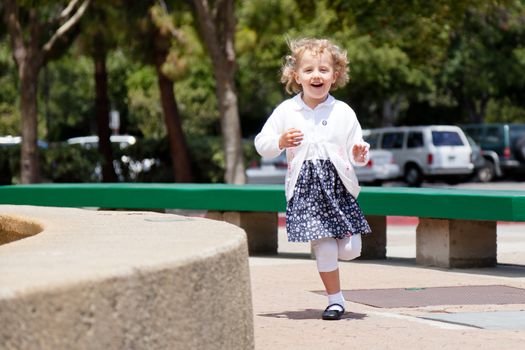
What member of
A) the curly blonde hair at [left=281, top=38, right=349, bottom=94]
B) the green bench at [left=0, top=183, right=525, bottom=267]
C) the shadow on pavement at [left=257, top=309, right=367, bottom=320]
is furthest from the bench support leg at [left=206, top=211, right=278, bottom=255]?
the curly blonde hair at [left=281, top=38, right=349, bottom=94]

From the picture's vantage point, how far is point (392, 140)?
1487 inches

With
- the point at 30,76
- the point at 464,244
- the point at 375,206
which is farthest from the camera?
the point at 30,76

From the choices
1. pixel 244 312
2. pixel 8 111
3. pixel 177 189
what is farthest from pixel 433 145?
pixel 8 111

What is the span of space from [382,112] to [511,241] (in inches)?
1473

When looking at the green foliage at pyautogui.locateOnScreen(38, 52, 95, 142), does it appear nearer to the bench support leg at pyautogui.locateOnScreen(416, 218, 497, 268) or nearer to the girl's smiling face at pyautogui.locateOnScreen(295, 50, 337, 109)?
the bench support leg at pyautogui.locateOnScreen(416, 218, 497, 268)

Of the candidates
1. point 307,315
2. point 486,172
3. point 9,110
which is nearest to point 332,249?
point 307,315

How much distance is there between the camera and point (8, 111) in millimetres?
73125

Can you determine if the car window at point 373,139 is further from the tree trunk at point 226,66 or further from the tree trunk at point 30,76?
the tree trunk at point 226,66

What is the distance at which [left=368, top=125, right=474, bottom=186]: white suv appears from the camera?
36969 millimetres

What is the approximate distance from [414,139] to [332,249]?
1157 inches

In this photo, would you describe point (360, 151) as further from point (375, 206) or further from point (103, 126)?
point (103, 126)

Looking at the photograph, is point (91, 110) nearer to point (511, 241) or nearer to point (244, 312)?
point (511, 241)

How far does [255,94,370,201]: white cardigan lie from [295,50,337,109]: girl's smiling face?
12cm

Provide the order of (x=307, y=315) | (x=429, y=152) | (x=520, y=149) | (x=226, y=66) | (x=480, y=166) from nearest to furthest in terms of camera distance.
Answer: (x=307, y=315) < (x=226, y=66) < (x=429, y=152) < (x=480, y=166) < (x=520, y=149)
